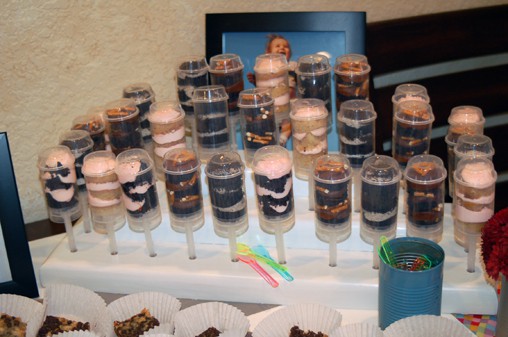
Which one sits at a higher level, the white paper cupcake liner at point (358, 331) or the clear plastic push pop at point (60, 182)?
the clear plastic push pop at point (60, 182)

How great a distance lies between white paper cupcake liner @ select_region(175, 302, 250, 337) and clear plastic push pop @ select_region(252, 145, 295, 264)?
9.4 inches

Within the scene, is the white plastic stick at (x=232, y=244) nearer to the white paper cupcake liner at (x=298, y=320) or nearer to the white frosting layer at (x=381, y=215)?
the white paper cupcake liner at (x=298, y=320)

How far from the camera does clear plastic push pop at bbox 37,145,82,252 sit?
1720 mm

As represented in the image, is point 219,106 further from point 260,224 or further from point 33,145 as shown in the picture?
point 33,145

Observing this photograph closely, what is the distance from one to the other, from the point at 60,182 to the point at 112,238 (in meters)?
0.21

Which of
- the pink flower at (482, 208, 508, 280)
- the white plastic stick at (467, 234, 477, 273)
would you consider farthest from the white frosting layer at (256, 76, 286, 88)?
the pink flower at (482, 208, 508, 280)

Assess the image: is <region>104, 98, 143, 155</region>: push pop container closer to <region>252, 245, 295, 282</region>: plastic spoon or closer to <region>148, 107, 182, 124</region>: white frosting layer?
<region>148, 107, 182, 124</region>: white frosting layer

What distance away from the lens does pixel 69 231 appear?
6.01ft

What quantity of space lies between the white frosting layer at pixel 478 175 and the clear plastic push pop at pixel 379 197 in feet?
0.50

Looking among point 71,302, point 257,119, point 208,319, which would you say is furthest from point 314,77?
point 71,302

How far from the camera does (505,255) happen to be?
1264 millimetres

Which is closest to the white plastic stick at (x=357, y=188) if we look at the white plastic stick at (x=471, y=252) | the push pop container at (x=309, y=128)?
the push pop container at (x=309, y=128)

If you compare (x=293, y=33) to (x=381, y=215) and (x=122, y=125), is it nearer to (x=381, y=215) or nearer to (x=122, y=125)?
(x=122, y=125)

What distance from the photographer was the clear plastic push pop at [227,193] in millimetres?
1628
